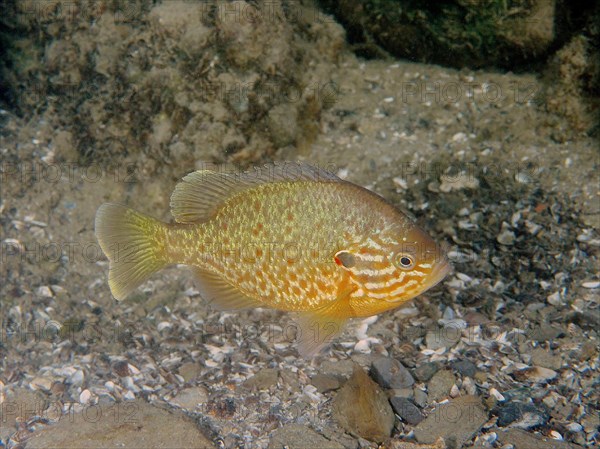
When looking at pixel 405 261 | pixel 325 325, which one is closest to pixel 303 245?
pixel 325 325

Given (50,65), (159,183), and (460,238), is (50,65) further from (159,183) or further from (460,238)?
(460,238)

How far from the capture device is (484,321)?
4.40 meters

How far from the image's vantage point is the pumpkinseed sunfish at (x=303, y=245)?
11.0 feet

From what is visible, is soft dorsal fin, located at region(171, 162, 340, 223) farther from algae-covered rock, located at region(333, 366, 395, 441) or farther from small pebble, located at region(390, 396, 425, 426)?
small pebble, located at region(390, 396, 425, 426)

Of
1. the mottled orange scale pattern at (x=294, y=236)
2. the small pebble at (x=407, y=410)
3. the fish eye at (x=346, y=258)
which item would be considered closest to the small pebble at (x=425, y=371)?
the small pebble at (x=407, y=410)

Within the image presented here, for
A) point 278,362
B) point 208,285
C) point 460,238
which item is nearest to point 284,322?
point 278,362

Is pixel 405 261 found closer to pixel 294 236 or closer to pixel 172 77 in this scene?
pixel 294 236

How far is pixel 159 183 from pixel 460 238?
11.1 feet

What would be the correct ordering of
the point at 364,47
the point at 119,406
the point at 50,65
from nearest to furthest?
the point at 119,406
the point at 50,65
the point at 364,47

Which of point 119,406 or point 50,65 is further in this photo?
point 50,65

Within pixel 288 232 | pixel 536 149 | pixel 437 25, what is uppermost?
pixel 437 25

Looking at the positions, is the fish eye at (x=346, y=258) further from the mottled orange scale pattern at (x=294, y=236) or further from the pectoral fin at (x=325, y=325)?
the pectoral fin at (x=325, y=325)

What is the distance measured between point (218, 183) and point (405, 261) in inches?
56.4

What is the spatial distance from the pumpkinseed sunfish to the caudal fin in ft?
0.31
